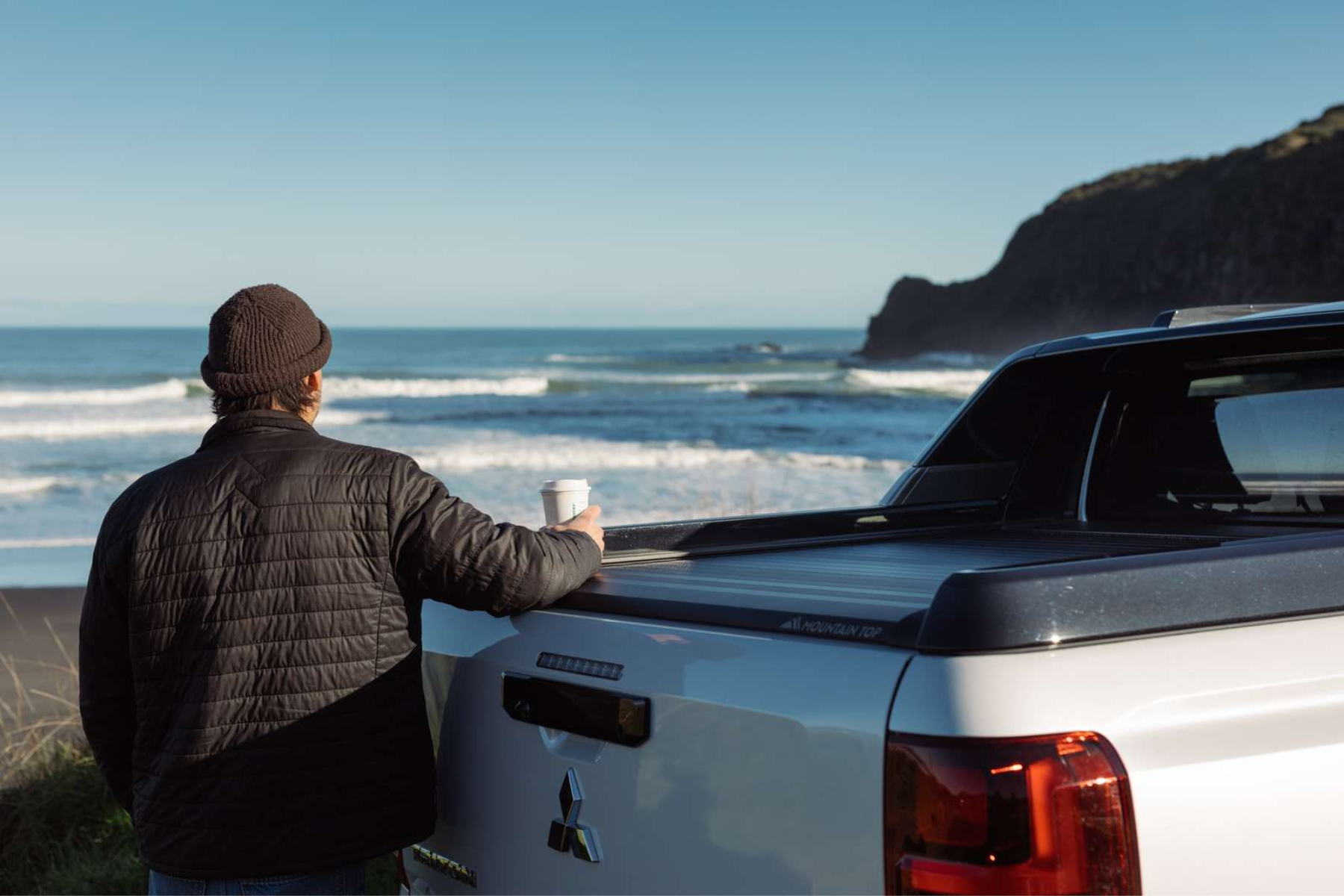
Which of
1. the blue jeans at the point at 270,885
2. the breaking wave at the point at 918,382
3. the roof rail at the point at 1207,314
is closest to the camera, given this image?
the blue jeans at the point at 270,885

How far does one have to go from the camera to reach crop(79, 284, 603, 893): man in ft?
8.10

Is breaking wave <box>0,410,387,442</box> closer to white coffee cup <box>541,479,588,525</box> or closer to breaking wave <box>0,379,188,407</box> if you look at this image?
breaking wave <box>0,379,188,407</box>

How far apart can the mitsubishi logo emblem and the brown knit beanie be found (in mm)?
1095

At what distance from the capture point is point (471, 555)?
2.46 meters

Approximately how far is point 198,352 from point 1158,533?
252 feet

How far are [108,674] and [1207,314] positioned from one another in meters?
3.07

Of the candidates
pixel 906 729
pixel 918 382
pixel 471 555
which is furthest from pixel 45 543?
pixel 918 382

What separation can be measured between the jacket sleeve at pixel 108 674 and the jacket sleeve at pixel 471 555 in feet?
1.94

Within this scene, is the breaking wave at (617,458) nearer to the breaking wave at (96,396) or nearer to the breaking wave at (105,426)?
the breaking wave at (105,426)

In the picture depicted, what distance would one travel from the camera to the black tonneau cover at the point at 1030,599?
1.66 meters

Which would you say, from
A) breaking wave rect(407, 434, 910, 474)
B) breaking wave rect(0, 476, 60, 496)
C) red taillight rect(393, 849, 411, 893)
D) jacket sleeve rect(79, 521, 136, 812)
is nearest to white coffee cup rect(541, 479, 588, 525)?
red taillight rect(393, 849, 411, 893)

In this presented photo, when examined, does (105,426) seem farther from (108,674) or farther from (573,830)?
(573,830)

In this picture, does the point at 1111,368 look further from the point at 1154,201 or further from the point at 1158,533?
the point at 1154,201

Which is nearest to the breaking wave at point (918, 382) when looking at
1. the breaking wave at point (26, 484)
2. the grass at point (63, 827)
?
the breaking wave at point (26, 484)
